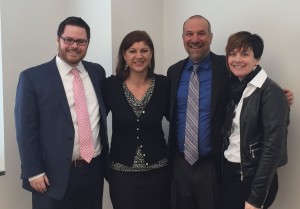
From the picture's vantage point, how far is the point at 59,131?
1937 mm

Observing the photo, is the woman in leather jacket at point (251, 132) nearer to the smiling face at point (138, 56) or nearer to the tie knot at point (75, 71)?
the smiling face at point (138, 56)

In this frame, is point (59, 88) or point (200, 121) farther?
point (200, 121)

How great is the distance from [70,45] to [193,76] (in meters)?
0.82

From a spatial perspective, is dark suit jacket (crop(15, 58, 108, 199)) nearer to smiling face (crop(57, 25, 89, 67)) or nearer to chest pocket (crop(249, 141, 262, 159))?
smiling face (crop(57, 25, 89, 67))

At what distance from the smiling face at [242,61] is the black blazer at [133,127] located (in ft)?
1.84

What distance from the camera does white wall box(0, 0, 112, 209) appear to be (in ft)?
7.81

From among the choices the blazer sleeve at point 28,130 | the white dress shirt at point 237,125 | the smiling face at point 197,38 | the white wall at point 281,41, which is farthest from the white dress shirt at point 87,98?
the white wall at point 281,41

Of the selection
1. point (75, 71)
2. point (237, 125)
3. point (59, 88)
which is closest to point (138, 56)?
point (75, 71)

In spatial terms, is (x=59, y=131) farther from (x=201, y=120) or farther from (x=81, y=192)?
(x=201, y=120)

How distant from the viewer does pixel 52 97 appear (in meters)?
1.93

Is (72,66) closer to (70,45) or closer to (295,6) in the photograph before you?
(70,45)

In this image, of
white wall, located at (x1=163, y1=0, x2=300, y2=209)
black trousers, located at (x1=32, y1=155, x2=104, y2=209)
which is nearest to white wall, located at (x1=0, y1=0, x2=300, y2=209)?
white wall, located at (x1=163, y1=0, x2=300, y2=209)

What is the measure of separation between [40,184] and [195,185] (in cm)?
94

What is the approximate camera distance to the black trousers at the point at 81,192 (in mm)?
1967
